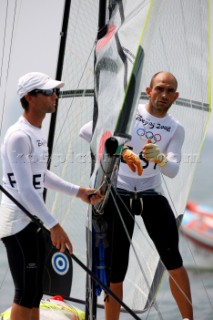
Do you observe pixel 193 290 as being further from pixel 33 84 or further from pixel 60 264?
pixel 33 84

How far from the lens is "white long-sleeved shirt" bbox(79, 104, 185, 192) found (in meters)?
2.38

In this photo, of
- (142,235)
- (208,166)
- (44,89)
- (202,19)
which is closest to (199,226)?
(142,235)

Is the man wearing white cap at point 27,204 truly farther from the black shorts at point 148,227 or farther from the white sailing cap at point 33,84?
the black shorts at point 148,227

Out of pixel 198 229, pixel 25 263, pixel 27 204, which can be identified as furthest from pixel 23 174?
pixel 198 229

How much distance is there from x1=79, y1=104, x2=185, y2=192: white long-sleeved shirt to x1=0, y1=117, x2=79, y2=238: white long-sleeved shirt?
0.31m

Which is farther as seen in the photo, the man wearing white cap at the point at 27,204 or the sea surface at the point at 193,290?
the sea surface at the point at 193,290

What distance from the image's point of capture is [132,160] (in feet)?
7.13

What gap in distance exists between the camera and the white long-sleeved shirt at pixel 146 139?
2.38m

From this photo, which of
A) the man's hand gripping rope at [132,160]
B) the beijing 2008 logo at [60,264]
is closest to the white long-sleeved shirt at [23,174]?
the man's hand gripping rope at [132,160]

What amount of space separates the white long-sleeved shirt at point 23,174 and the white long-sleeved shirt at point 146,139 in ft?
1.00

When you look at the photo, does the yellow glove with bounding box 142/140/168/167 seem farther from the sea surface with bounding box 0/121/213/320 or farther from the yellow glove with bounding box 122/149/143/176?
the sea surface with bounding box 0/121/213/320

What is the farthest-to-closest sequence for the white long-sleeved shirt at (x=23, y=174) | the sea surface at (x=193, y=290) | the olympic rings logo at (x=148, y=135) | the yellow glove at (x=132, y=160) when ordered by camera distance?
1. the sea surface at (x=193, y=290)
2. the olympic rings logo at (x=148, y=135)
3. the yellow glove at (x=132, y=160)
4. the white long-sleeved shirt at (x=23, y=174)

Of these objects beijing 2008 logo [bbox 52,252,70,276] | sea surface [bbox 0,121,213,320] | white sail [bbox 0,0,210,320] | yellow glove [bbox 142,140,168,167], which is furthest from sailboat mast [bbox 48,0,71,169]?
yellow glove [bbox 142,140,168,167]

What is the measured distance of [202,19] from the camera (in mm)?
2941
